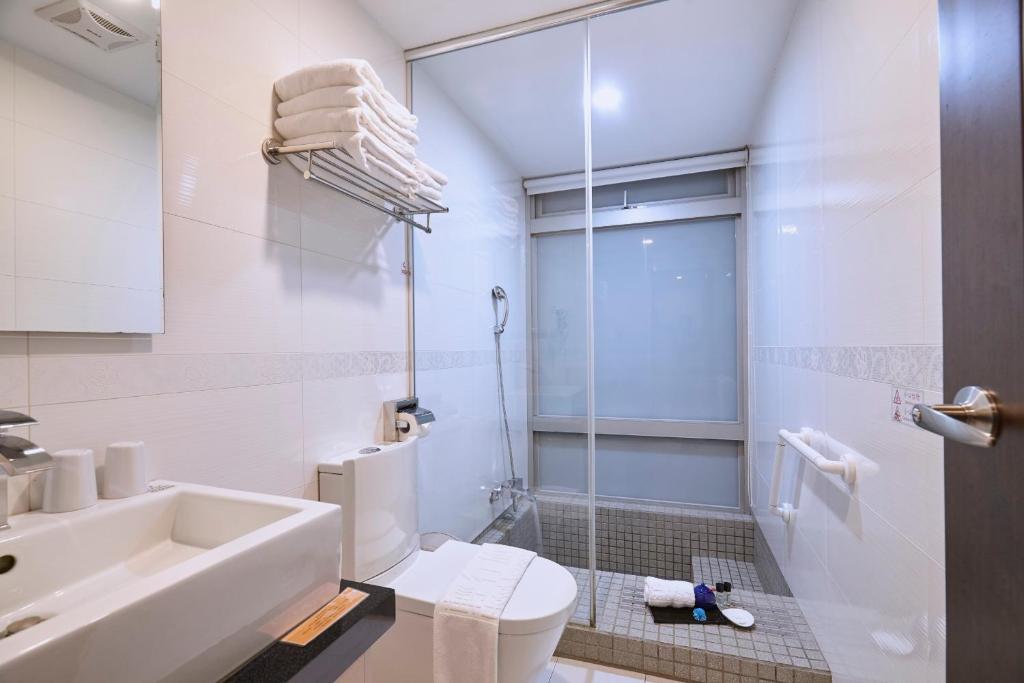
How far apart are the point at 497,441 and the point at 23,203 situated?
6.10 ft

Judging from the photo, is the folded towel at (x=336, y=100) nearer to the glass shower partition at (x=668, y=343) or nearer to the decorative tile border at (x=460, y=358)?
the decorative tile border at (x=460, y=358)

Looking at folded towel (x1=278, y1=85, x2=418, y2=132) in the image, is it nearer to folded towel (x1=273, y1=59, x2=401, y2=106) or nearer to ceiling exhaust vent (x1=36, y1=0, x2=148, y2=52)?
folded towel (x1=273, y1=59, x2=401, y2=106)

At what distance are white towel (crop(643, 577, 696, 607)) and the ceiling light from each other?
7.26ft

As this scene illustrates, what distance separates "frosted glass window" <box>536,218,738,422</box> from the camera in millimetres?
2682

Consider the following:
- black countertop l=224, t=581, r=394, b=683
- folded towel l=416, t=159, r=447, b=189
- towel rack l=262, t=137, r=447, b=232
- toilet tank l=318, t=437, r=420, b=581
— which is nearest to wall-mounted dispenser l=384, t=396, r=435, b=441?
toilet tank l=318, t=437, r=420, b=581

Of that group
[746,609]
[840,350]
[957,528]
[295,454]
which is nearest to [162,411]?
[295,454]

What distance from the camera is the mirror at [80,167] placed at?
77cm

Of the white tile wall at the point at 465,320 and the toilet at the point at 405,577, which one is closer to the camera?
the toilet at the point at 405,577

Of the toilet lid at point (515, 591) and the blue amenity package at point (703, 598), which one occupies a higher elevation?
the toilet lid at point (515, 591)

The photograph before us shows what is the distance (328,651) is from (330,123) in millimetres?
1237

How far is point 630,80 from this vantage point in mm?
2080

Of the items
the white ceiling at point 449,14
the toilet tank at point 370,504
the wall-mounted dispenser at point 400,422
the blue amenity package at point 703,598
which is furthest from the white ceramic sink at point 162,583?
the white ceiling at point 449,14

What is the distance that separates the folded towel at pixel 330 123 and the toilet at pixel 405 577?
973 millimetres

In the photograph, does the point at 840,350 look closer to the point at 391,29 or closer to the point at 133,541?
the point at 133,541
